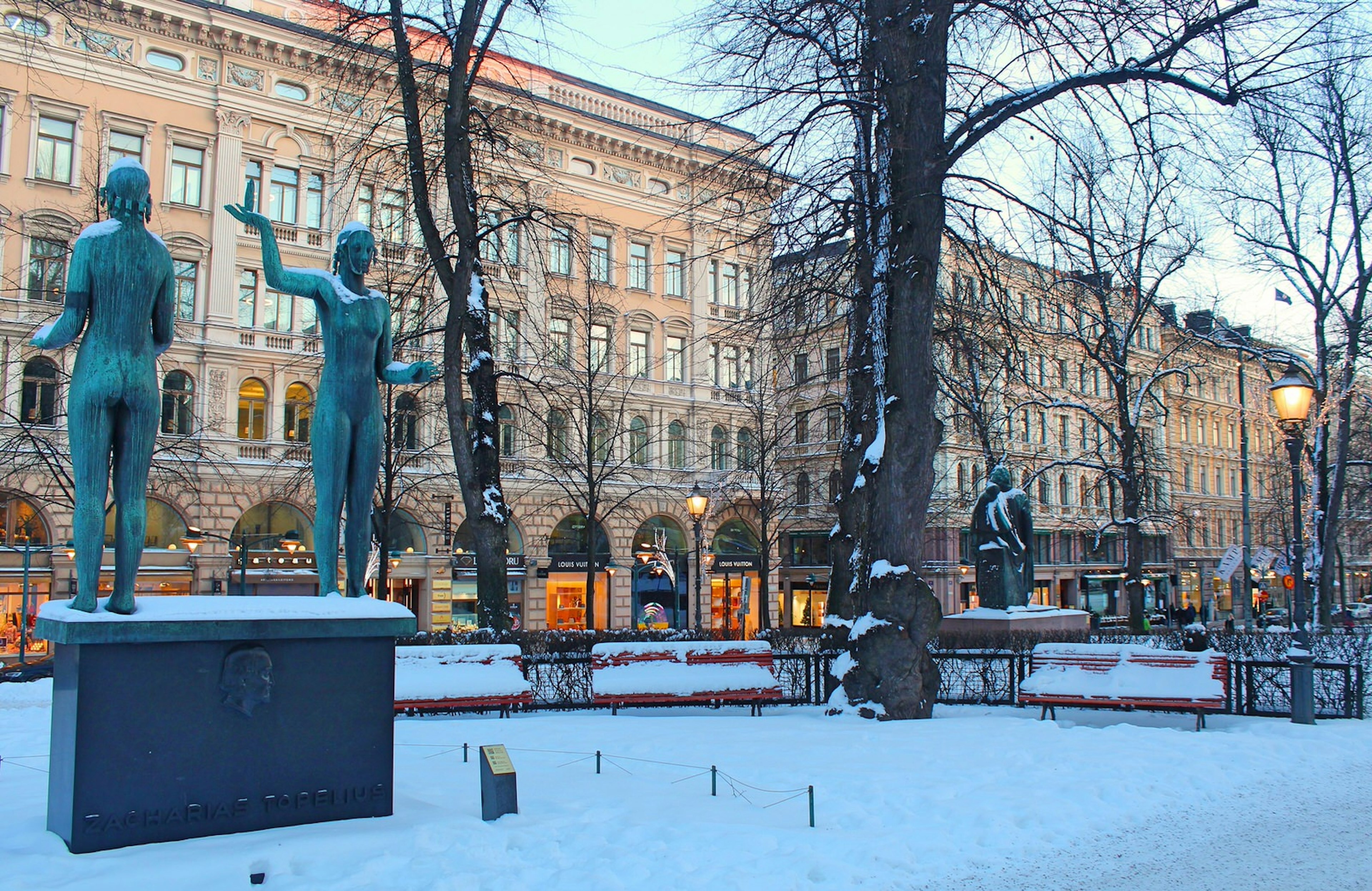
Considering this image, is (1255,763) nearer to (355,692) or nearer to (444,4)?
(355,692)

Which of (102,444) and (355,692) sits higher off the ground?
(102,444)

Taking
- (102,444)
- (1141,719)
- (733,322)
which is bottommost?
(1141,719)

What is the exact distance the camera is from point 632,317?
4106 cm

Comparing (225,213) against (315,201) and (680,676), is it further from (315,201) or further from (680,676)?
(680,676)

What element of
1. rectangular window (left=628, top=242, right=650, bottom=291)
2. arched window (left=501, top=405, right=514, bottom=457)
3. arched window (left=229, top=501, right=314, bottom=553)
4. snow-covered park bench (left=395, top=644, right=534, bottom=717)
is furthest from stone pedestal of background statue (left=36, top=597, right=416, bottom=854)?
rectangular window (left=628, top=242, right=650, bottom=291)

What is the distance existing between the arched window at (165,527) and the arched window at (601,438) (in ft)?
42.0

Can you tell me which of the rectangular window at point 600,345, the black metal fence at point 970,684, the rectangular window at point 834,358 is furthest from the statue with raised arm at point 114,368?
the rectangular window at point 600,345

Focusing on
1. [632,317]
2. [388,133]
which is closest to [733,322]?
[388,133]

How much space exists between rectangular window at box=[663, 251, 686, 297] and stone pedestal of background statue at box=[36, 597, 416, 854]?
121 ft

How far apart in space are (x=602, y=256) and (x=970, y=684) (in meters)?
28.5

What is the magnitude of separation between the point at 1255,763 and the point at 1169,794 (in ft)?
5.93

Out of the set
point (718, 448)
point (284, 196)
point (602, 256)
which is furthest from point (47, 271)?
point (718, 448)

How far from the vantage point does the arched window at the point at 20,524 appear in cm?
2758

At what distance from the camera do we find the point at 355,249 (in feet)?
24.5
